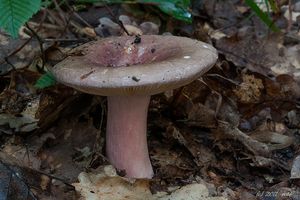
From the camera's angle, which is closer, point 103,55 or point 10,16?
point 10,16

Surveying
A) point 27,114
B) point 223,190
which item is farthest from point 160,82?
point 27,114

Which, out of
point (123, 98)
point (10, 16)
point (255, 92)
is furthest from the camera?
point (255, 92)

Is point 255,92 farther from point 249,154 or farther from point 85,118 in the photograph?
point 85,118

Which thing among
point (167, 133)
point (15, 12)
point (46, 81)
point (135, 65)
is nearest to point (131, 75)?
point (135, 65)

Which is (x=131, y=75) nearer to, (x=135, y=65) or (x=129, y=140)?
(x=135, y=65)

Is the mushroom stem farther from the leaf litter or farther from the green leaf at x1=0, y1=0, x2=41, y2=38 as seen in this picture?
the green leaf at x1=0, y1=0, x2=41, y2=38

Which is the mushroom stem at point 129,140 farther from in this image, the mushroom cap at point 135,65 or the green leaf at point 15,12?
the green leaf at point 15,12

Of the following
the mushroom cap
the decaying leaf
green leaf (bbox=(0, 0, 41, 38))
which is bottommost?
the decaying leaf

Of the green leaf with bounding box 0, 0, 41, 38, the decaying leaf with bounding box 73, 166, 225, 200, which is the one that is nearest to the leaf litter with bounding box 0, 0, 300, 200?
the decaying leaf with bounding box 73, 166, 225, 200
